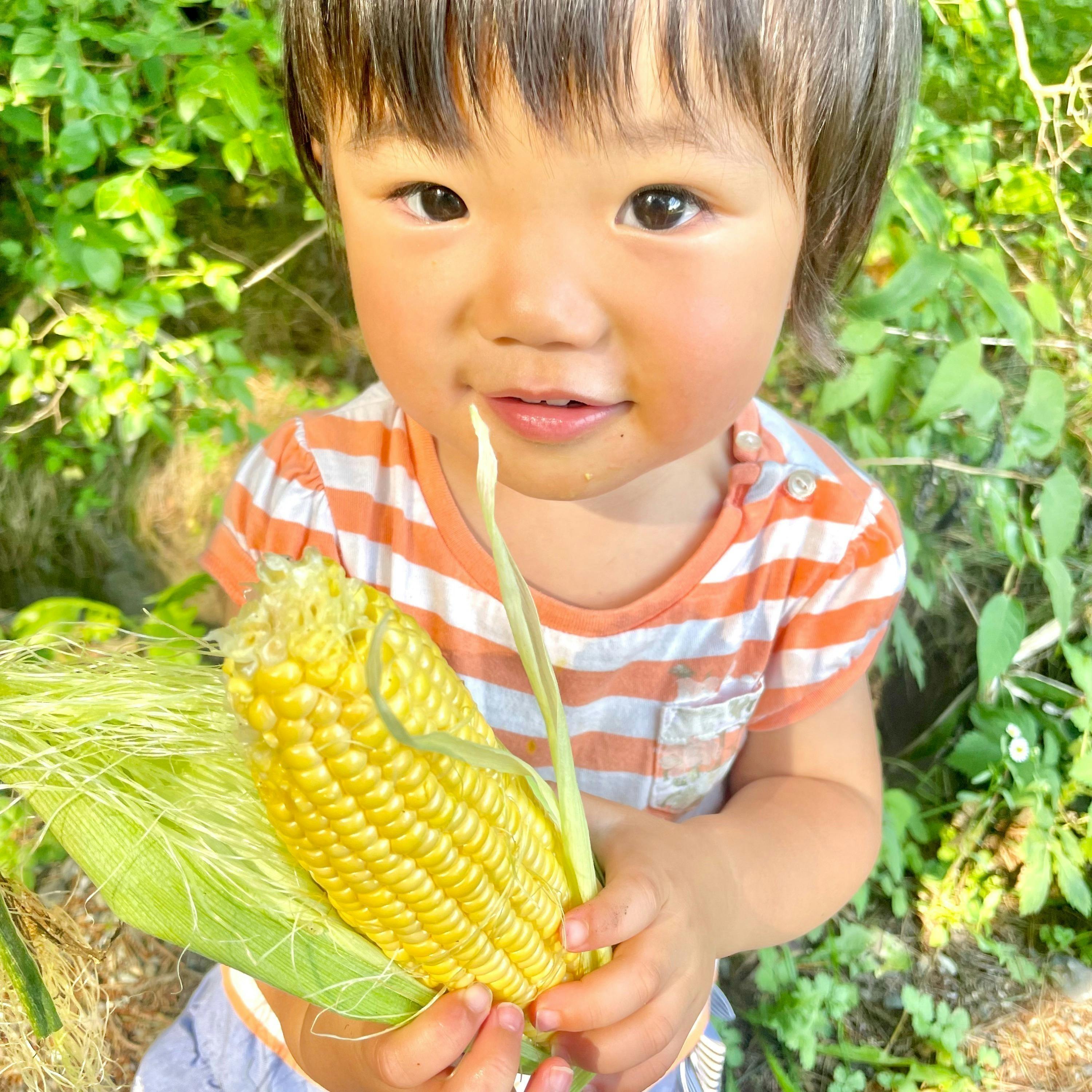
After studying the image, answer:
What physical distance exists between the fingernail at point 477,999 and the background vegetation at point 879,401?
3.29ft

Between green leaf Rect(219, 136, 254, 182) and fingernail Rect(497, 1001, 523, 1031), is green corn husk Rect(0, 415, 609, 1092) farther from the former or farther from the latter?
green leaf Rect(219, 136, 254, 182)

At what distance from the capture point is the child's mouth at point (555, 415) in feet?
2.64

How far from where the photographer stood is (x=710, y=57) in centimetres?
67

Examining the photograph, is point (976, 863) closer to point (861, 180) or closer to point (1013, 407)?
point (1013, 407)

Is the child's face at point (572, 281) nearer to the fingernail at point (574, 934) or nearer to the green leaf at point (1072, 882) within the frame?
the fingernail at point (574, 934)

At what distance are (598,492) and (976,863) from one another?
1379mm

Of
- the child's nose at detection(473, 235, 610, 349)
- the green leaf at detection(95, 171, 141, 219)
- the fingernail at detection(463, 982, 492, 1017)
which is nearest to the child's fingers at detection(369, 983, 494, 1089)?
the fingernail at detection(463, 982, 492, 1017)

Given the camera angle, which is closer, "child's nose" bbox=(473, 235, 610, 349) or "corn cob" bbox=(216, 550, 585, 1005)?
"corn cob" bbox=(216, 550, 585, 1005)

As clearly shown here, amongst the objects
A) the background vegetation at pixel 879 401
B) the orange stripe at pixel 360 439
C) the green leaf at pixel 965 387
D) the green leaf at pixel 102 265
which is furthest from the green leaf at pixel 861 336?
the green leaf at pixel 102 265

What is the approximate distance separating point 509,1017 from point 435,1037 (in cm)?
6

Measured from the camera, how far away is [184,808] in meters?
0.72

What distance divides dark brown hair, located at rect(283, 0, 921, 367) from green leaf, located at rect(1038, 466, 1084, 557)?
28.5 inches

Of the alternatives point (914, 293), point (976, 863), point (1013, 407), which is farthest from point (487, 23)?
point (976, 863)

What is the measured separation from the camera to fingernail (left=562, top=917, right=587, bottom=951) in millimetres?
761
